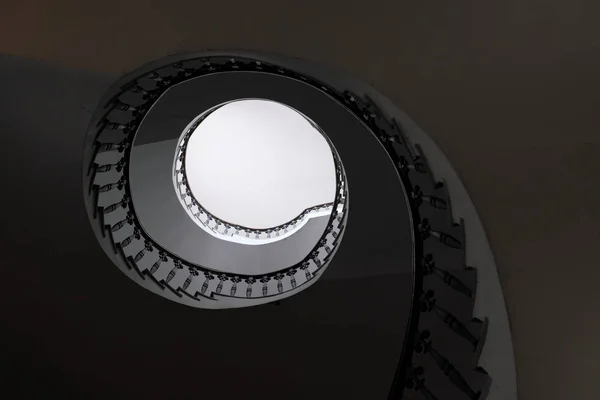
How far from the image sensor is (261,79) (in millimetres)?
6906

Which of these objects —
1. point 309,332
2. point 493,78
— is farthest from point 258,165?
point 493,78

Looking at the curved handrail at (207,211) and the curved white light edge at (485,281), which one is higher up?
the curved handrail at (207,211)

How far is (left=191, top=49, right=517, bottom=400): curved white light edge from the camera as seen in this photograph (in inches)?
112

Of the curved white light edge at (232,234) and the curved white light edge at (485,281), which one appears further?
the curved white light edge at (232,234)

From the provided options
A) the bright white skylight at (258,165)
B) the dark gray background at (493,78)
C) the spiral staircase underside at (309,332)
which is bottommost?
the spiral staircase underside at (309,332)

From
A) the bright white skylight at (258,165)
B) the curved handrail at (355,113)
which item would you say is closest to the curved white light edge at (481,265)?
the curved handrail at (355,113)

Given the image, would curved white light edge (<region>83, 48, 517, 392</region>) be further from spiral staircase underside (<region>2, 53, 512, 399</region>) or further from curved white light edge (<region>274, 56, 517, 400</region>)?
spiral staircase underside (<region>2, 53, 512, 399</region>)

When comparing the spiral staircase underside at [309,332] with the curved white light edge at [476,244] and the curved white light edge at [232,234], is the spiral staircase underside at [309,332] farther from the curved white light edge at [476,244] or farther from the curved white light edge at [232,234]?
the curved white light edge at [476,244]

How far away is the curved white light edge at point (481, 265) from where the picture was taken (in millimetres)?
2854

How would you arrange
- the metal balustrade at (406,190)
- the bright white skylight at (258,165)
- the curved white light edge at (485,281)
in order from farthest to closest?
the bright white skylight at (258,165) < the metal balustrade at (406,190) < the curved white light edge at (485,281)

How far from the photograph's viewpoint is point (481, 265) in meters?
2.96

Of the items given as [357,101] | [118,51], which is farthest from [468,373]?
[118,51]

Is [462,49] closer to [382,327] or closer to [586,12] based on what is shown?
[586,12]

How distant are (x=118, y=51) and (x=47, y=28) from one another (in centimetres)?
53
